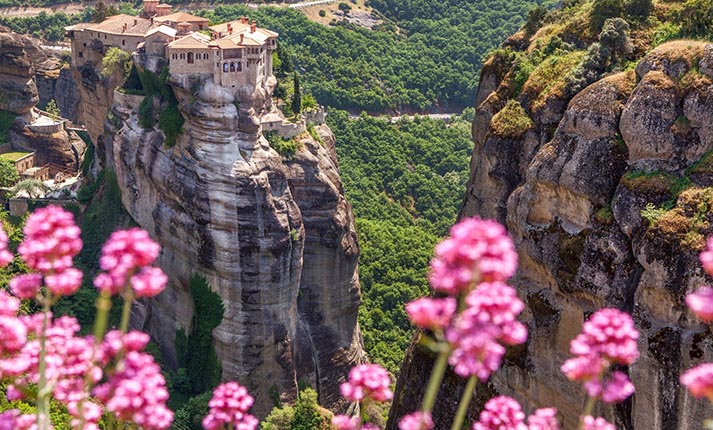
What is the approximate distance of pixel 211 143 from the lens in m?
47.2

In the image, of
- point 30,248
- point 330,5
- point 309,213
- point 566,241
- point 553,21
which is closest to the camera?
point 30,248

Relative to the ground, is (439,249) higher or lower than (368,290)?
higher

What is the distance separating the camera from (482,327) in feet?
25.1

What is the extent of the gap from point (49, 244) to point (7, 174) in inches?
2119

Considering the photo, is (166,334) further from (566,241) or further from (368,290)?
(566,241)

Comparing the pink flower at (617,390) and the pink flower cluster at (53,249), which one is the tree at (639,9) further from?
the pink flower cluster at (53,249)

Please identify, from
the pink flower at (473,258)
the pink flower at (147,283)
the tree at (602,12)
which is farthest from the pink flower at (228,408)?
the tree at (602,12)

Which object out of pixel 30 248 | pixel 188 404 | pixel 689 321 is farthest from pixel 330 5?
pixel 30 248

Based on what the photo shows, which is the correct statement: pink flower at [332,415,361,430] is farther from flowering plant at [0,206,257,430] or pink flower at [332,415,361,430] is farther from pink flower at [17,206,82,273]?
pink flower at [17,206,82,273]

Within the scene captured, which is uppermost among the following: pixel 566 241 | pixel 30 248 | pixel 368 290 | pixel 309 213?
pixel 30 248

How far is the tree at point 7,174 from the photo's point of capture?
58188 millimetres

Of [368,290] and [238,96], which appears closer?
[238,96]

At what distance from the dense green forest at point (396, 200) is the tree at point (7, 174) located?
25.9 metres

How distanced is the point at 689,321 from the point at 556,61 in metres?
12.0
